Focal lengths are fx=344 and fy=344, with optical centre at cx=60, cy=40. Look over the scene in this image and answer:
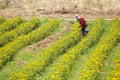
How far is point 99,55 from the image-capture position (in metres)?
19.1

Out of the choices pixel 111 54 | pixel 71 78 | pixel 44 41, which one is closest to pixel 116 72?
pixel 71 78

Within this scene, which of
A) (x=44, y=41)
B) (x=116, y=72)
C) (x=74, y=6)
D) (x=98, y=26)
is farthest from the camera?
(x=74, y=6)

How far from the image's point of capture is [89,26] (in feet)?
88.6

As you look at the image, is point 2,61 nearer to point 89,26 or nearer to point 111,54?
point 111,54

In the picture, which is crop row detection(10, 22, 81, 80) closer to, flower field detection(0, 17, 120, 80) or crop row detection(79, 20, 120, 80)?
flower field detection(0, 17, 120, 80)

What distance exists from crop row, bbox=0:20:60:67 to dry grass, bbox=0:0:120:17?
13.9 ft

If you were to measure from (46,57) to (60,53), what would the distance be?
1887mm

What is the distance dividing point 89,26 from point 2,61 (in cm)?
958

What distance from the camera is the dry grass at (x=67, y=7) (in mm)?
30234

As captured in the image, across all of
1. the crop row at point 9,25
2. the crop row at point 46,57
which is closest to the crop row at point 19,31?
the crop row at point 9,25

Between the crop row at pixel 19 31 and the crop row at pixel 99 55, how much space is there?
6178 mm

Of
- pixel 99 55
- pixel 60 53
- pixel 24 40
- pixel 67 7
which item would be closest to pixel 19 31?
pixel 24 40

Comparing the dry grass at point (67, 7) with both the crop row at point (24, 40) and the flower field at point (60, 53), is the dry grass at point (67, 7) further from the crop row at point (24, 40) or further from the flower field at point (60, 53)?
the crop row at point (24, 40)

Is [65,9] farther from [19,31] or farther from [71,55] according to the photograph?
[71,55]
